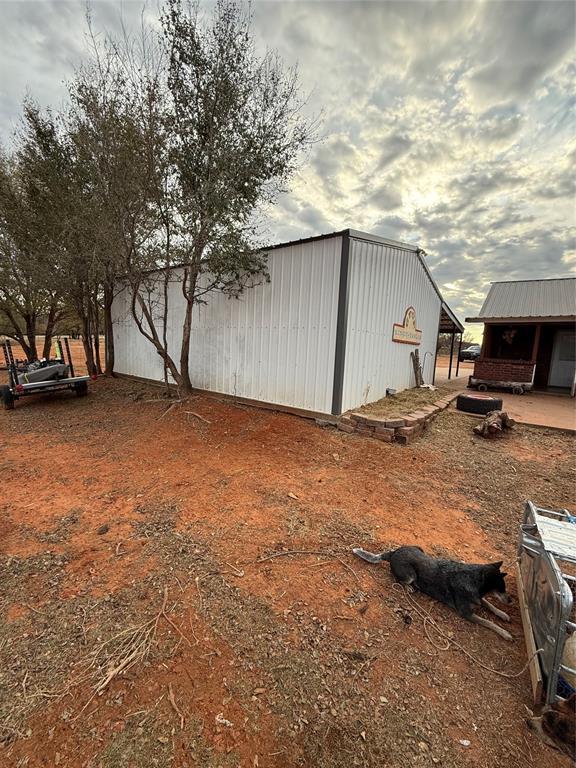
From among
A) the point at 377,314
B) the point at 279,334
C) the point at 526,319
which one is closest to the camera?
the point at 279,334

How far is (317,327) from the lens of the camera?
6188mm

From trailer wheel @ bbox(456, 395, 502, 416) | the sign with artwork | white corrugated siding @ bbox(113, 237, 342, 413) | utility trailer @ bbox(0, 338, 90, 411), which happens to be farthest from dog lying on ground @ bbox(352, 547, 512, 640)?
utility trailer @ bbox(0, 338, 90, 411)

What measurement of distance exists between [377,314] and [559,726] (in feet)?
20.6

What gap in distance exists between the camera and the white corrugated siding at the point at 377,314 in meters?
6.14

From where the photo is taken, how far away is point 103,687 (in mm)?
1607

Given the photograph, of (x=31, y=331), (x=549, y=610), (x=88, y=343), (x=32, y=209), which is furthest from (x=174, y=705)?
(x=31, y=331)

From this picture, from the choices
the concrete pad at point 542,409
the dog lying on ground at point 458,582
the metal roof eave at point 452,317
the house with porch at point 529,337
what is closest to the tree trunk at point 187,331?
the dog lying on ground at point 458,582

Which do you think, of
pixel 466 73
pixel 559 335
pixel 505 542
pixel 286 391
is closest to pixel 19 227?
pixel 286 391

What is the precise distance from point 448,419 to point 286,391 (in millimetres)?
3570

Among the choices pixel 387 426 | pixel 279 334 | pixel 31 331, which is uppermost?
pixel 279 334

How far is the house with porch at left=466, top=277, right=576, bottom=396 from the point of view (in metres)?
10.9

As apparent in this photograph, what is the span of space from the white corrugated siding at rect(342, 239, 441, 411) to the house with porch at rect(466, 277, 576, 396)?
4.11 meters

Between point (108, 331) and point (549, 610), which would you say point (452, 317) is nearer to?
point (549, 610)

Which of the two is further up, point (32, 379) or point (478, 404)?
point (32, 379)
